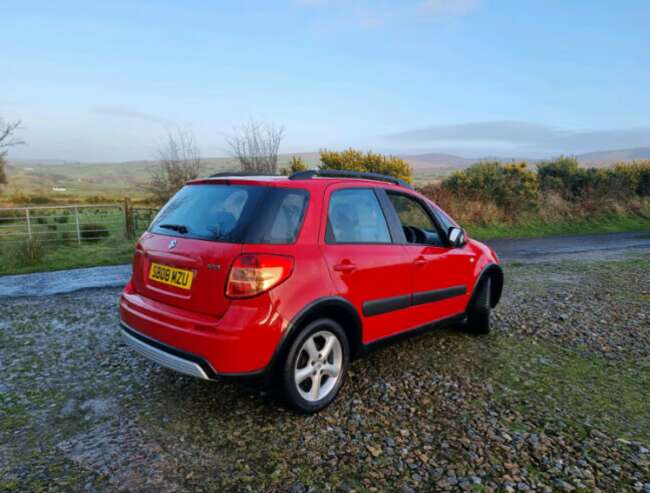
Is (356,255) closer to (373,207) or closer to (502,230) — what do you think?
(373,207)

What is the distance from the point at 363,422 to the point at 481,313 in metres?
2.39

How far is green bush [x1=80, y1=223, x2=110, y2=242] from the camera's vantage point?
14820 mm

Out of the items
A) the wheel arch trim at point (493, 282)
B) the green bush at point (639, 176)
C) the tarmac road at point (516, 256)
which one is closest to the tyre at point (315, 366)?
the wheel arch trim at point (493, 282)

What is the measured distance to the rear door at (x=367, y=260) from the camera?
349 cm

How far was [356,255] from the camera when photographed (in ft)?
11.8

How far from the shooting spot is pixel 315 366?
3.42 meters

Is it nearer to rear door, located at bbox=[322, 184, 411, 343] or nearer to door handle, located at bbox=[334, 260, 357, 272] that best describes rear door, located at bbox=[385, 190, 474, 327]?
rear door, located at bbox=[322, 184, 411, 343]

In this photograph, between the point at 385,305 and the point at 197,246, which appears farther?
the point at 385,305

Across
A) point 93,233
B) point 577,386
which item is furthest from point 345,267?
point 93,233

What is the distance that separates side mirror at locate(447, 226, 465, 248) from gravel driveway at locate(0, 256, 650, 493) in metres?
1.14

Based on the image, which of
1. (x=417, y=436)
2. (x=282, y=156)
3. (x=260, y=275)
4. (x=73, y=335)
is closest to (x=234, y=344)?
(x=260, y=275)

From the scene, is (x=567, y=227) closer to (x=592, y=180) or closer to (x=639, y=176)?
(x=592, y=180)

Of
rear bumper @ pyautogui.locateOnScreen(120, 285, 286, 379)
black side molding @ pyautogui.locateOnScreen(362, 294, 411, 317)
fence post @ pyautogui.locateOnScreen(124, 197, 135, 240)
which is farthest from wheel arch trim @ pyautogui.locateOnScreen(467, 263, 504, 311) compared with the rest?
fence post @ pyautogui.locateOnScreen(124, 197, 135, 240)

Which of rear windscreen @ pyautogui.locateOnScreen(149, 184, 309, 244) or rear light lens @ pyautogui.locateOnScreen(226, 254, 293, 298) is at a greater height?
rear windscreen @ pyautogui.locateOnScreen(149, 184, 309, 244)
